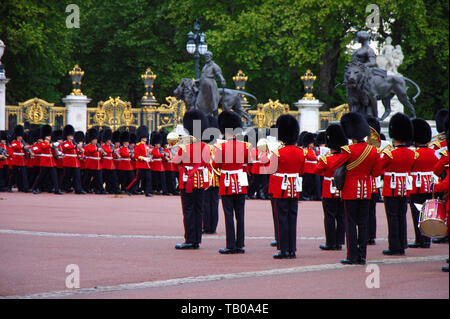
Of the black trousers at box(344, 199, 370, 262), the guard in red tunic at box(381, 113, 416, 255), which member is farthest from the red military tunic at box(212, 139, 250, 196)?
the guard in red tunic at box(381, 113, 416, 255)

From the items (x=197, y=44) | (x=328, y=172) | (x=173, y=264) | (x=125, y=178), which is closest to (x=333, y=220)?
(x=328, y=172)

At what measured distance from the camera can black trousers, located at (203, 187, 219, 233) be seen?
39.1ft

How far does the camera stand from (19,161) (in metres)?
19.5

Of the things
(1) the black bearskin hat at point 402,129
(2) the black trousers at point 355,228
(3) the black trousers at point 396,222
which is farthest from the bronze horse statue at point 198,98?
(2) the black trousers at point 355,228

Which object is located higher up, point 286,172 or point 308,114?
point 308,114

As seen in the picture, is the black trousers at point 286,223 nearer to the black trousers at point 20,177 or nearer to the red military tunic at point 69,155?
the red military tunic at point 69,155

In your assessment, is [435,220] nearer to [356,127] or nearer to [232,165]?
[356,127]

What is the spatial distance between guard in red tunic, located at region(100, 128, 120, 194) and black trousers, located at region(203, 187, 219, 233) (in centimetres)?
821

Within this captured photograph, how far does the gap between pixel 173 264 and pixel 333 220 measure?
2.43 meters

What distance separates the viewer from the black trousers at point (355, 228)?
28.7 ft

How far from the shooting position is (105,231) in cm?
1175

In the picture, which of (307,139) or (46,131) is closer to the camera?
(307,139)

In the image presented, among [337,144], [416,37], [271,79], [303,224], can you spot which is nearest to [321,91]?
[271,79]

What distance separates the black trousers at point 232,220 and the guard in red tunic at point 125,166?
10.1 meters
